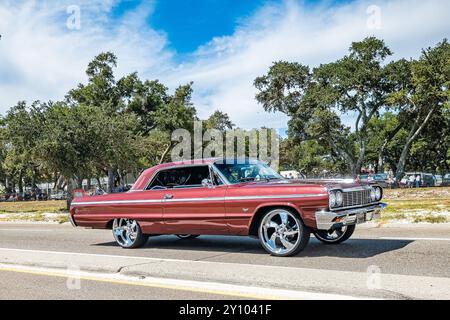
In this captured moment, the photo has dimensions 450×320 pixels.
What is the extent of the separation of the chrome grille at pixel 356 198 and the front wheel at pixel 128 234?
413 centimetres

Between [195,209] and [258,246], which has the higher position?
[195,209]

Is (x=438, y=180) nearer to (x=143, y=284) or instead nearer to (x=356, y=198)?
(x=356, y=198)

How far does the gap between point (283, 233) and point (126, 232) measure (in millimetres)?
3637

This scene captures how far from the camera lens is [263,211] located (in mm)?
8008

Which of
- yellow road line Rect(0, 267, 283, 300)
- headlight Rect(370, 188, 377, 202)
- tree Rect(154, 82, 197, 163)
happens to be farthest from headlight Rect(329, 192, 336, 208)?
tree Rect(154, 82, 197, 163)

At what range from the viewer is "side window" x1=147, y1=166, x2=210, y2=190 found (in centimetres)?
904

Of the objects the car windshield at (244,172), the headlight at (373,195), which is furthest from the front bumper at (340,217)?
the car windshield at (244,172)

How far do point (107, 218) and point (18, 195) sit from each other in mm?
67079

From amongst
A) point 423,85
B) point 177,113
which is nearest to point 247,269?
point 423,85

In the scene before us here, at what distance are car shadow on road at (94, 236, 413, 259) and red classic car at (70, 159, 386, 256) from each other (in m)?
0.36

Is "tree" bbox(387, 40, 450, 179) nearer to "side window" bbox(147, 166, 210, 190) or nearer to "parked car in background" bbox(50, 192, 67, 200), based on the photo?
"side window" bbox(147, 166, 210, 190)

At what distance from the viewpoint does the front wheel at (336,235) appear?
9016 mm

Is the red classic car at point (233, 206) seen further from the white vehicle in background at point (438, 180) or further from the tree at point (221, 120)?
the tree at point (221, 120)
